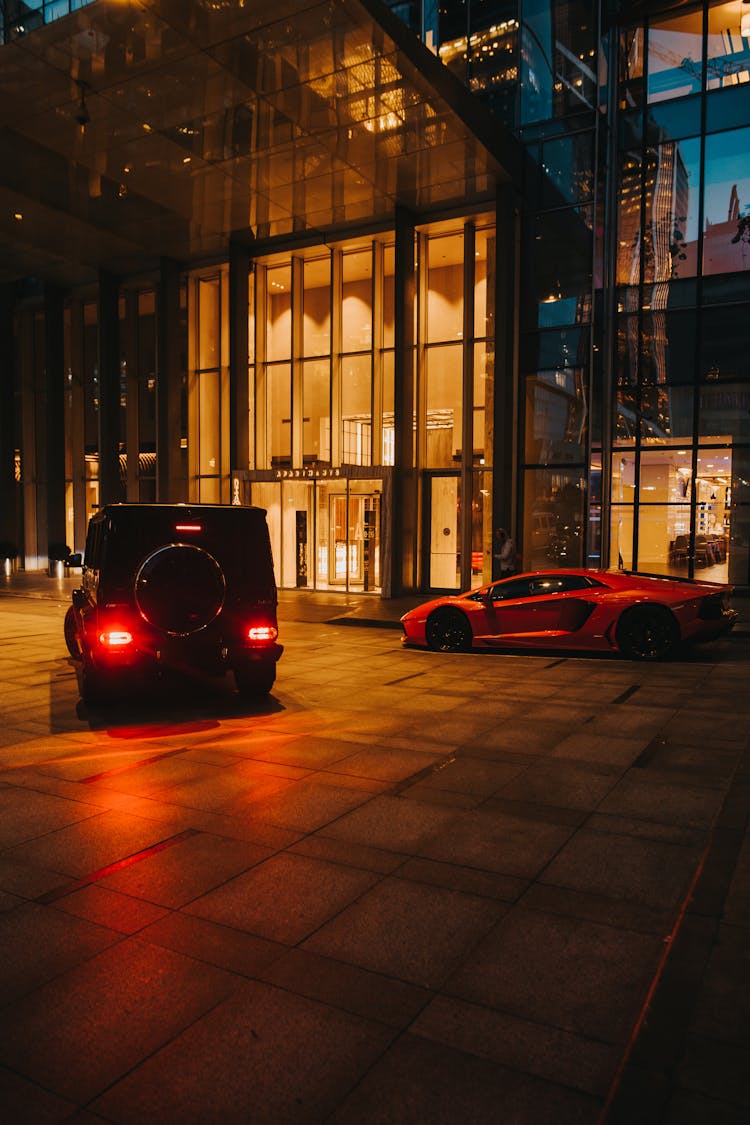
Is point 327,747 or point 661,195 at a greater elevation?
point 661,195

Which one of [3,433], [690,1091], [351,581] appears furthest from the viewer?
[3,433]

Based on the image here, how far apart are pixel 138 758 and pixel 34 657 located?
6439 millimetres

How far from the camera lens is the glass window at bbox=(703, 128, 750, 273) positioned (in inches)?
755

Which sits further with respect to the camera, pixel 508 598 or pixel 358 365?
pixel 358 365

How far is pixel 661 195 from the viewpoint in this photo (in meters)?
20.1

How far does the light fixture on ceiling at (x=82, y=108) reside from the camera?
51.6 ft

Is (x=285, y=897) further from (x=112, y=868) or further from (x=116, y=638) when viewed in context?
(x=116, y=638)

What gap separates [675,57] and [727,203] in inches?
161

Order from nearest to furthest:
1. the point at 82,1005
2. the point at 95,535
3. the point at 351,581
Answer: the point at 82,1005
the point at 95,535
the point at 351,581

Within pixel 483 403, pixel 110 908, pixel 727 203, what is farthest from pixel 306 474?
pixel 110 908

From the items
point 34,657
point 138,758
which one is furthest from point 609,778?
point 34,657

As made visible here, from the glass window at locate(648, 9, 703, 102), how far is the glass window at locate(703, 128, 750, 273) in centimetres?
164

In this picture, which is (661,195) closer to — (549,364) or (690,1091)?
(549,364)

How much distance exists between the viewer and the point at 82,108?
1625 centimetres
